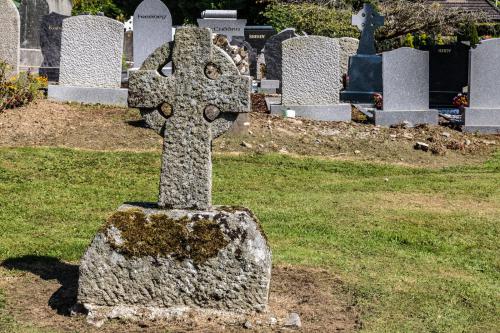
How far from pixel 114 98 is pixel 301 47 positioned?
3.45 meters

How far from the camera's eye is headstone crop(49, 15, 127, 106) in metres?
15.4

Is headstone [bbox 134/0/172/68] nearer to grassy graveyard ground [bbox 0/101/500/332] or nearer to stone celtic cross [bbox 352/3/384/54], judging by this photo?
grassy graveyard ground [bbox 0/101/500/332]

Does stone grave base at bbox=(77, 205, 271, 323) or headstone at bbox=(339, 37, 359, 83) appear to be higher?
headstone at bbox=(339, 37, 359, 83)

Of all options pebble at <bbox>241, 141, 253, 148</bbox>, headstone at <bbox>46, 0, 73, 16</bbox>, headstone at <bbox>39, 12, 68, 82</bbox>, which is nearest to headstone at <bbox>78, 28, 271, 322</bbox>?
pebble at <bbox>241, 141, 253, 148</bbox>

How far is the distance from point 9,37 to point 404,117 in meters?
7.27

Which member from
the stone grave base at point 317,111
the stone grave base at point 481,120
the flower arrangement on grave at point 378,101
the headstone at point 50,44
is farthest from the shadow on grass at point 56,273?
the headstone at point 50,44

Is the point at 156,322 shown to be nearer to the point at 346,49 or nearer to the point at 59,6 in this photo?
the point at 346,49

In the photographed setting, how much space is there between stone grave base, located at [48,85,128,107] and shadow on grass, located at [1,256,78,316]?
8.62m

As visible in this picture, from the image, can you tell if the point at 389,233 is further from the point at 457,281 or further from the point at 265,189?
the point at 265,189

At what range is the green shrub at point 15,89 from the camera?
555 inches

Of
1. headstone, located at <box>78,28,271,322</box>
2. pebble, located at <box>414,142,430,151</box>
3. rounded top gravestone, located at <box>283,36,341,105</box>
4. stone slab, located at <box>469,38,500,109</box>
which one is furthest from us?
stone slab, located at <box>469,38,500,109</box>

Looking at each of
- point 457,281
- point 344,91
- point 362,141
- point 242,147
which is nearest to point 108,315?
point 457,281

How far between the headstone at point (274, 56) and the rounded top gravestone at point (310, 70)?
20.1 ft

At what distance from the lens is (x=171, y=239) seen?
228 inches
